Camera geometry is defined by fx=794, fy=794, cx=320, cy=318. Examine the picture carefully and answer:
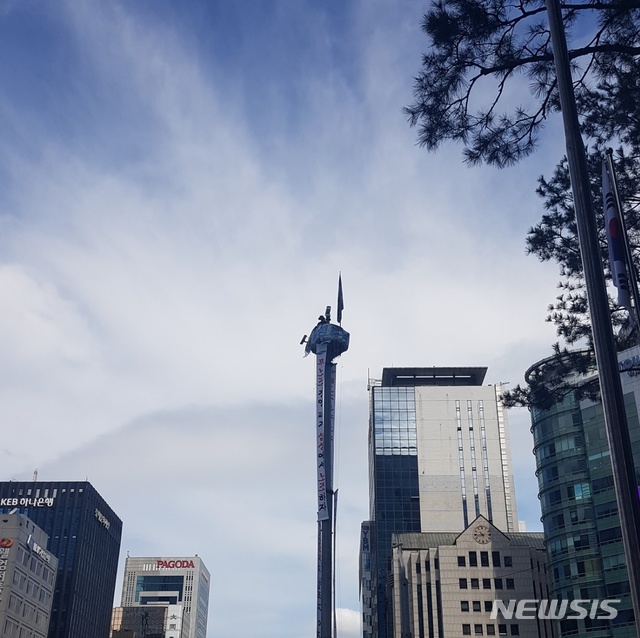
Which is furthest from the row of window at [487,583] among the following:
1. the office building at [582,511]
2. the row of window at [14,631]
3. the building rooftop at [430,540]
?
the row of window at [14,631]

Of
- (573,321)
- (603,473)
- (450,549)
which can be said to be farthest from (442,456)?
(573,321)

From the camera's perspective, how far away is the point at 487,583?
9575 cm

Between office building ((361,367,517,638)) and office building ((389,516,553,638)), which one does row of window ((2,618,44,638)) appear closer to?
office building ((389,516,553,638))

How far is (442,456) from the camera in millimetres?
151625

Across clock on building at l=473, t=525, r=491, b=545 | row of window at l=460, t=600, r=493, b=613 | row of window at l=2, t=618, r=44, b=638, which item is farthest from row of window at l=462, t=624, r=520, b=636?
row of window at l=2, t=618, r=44, b=638

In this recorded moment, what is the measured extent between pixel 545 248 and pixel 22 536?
298 ft

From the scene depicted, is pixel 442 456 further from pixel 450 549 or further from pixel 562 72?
pixel 562 72

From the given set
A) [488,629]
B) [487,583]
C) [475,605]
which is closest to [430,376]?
[487,583]

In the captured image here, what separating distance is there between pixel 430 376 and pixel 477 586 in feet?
232

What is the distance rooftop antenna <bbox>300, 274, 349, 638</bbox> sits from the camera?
270ft

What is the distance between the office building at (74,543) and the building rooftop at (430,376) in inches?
2793

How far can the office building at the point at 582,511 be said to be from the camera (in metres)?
70.8

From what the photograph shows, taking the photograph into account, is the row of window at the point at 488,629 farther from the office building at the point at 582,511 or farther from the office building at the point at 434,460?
the office building at the point at 434,460

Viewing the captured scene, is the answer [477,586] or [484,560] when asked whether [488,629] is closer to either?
[477,586]
